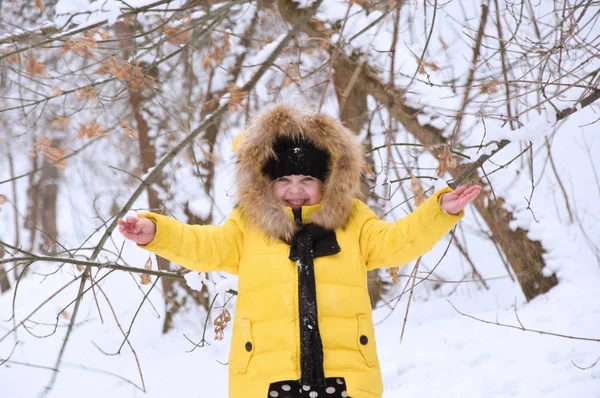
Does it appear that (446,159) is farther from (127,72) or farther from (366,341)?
(127,72)

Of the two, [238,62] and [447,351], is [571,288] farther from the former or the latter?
[238,62]

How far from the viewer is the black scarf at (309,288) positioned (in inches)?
80.6

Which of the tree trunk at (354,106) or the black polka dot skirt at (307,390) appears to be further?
the tree trunk at (354,106)

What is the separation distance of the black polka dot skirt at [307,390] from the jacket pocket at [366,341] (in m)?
0.12

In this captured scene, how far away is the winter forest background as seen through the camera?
114 inches

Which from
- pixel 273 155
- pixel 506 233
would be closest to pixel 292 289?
pixel 273 155

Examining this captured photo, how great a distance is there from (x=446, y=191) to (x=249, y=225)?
0.76 m

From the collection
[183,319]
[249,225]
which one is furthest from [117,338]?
[249,225]

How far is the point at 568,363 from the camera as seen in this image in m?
3.43

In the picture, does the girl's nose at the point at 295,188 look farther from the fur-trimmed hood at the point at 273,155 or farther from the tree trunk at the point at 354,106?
the tree trunk at the point at 354,106

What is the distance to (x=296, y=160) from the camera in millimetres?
2432

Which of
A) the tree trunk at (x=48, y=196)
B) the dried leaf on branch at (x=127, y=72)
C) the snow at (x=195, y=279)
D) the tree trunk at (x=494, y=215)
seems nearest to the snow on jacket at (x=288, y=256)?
the snow at (x=195, y=279)

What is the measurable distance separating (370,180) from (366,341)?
1862 millimetres

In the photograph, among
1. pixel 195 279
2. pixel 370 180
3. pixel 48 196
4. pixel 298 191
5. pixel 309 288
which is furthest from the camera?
pixel 48 196
